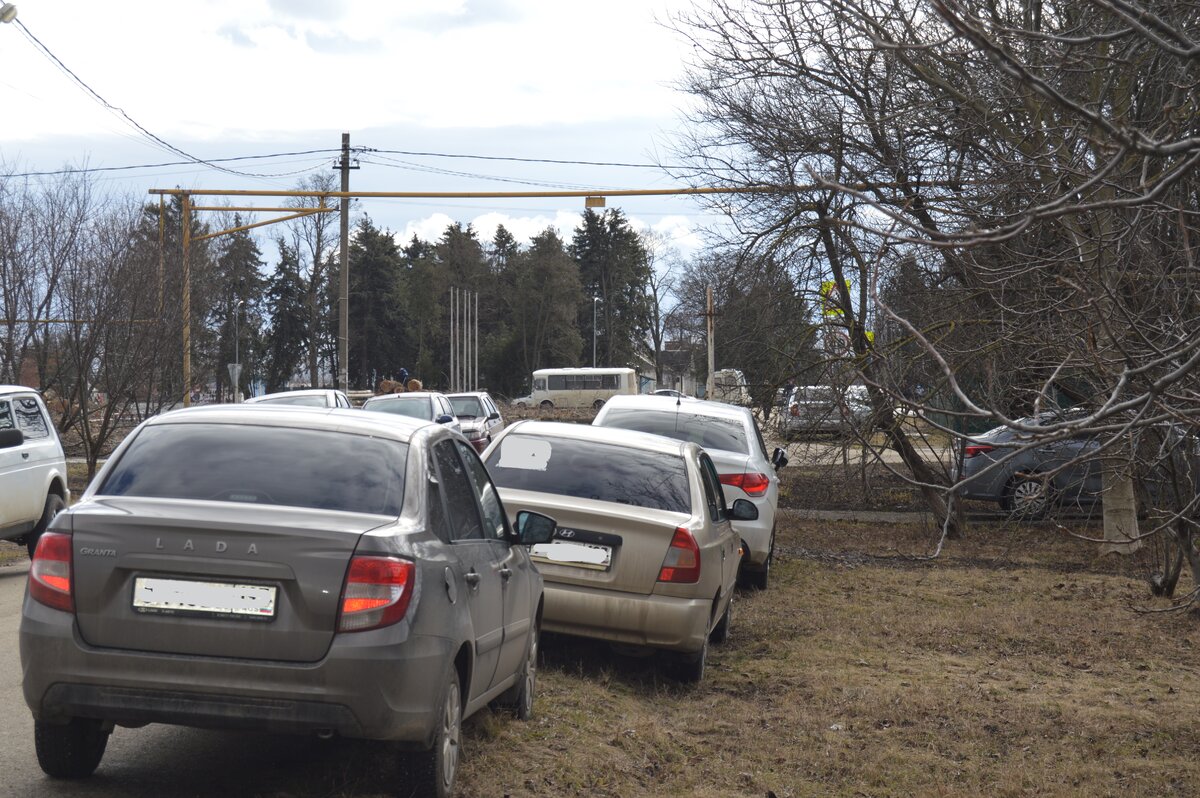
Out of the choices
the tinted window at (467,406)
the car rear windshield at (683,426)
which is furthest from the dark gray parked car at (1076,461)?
the tinted window at (467,406)

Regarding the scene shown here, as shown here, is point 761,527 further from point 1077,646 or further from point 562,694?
point 562,694

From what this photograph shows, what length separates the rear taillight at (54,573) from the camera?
486cm

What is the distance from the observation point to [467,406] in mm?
32125

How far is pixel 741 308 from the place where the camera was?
19.6 metres

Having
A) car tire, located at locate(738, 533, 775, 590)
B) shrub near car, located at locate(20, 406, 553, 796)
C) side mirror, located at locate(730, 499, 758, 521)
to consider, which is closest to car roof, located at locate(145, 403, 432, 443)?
shrub near car, located at locate(20, 406, 553, 796)

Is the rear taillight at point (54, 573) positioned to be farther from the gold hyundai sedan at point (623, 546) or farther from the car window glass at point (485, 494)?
the gold hyundai sedan at point (623, 546)

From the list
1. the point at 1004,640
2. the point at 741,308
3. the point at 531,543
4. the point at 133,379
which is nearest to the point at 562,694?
the point at 531,543

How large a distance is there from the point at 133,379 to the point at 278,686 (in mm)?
17618

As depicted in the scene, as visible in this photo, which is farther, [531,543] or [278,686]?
[531,543]

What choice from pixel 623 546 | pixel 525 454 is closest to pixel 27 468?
pixel 525 454

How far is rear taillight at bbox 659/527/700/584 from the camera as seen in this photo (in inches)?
322

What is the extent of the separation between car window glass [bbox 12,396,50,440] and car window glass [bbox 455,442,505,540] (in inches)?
315

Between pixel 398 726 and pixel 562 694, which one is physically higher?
pixel 398 726

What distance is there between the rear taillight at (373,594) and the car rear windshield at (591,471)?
12.2 ft
